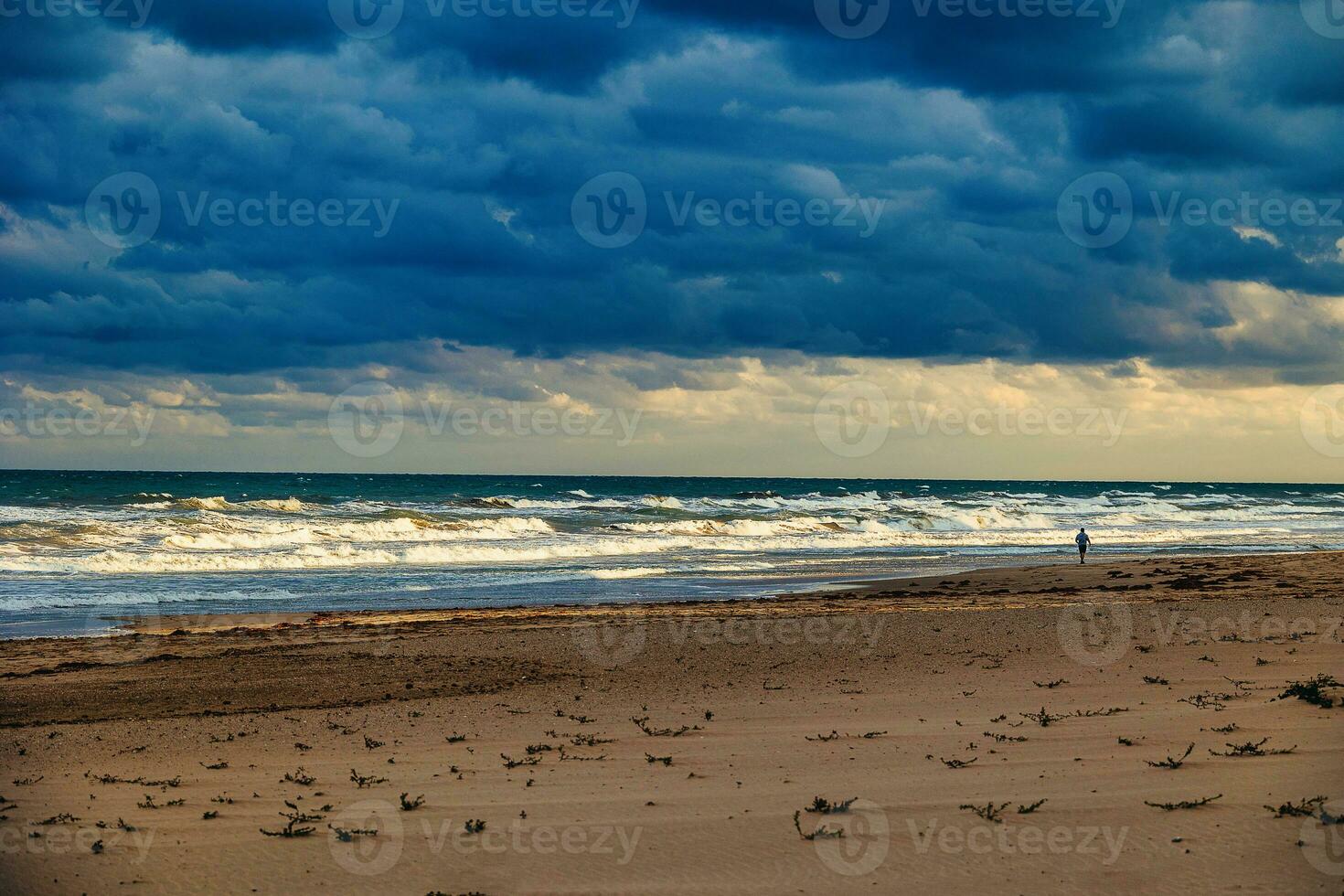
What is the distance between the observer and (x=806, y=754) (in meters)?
8.27

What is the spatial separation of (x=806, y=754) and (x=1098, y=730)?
257 cm

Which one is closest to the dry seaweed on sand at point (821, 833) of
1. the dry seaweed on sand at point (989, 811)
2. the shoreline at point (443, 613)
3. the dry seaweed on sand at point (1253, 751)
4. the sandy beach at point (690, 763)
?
the sandy beach at point (690, 763)

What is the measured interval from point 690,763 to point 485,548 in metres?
30.3

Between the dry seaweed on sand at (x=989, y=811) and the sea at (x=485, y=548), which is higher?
the dry seaweed on sand at (x=989, y=811)

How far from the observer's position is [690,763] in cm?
809

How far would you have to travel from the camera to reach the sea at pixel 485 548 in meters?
23.3

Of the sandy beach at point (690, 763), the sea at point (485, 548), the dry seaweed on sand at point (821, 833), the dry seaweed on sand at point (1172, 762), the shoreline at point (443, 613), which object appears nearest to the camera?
the sandy beach at point (690, 763)

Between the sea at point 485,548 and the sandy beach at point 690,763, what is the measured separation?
26.8 ft

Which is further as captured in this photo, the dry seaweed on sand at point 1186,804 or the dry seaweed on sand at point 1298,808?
the dry seaweed on sand at point 1186,804

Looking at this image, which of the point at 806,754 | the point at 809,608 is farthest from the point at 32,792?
the point at 809,608

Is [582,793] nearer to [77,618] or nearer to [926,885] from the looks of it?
[926,885]

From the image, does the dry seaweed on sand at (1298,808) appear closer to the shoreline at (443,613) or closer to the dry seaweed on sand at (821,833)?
the dry seaweed on sand at (821,833)

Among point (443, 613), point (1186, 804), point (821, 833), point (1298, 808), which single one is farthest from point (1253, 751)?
point (443, 613)

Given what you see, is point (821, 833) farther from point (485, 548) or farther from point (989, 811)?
point (485, 548)
